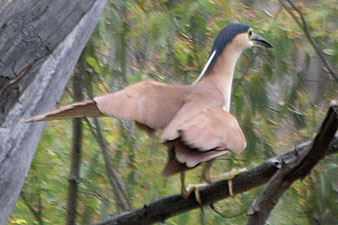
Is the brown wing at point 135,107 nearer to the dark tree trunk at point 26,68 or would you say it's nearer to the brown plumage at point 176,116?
the brown plumage at point 176,116

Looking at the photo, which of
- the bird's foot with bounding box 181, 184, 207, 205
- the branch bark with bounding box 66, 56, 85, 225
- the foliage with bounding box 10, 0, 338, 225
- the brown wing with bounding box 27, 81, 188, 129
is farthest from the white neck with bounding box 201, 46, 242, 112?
the branch bark with bounding box 66, 56, 85, 225

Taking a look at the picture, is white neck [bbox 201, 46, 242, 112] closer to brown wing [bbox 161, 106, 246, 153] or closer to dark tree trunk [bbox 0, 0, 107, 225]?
brown wing [bbox 161, 106, 246, 153]

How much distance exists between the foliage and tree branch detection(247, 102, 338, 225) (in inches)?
57.8

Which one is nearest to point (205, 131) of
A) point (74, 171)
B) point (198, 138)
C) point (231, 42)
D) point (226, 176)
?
point (198, 138)

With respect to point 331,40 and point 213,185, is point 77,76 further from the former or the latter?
point 213,185

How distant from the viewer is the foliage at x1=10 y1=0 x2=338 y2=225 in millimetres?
3674

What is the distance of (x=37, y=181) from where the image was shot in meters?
3.74

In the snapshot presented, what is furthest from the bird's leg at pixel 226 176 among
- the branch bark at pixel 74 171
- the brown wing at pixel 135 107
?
the branch bark at pixel 74 171

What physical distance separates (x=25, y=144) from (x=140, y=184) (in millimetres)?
1803

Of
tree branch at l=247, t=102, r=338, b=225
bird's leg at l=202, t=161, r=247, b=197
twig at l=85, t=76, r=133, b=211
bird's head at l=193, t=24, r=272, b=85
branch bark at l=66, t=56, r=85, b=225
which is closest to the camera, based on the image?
tree branch at l=247, t=102, r=338, b=225

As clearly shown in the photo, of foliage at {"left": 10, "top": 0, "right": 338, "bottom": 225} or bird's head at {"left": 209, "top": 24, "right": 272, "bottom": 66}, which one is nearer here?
bird's head at {"left": 209, "top": 24, "right": 272, "bottom": 66}

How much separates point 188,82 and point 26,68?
189 cm

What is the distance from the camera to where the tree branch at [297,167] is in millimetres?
1844

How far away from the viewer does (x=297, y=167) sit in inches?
77.7
